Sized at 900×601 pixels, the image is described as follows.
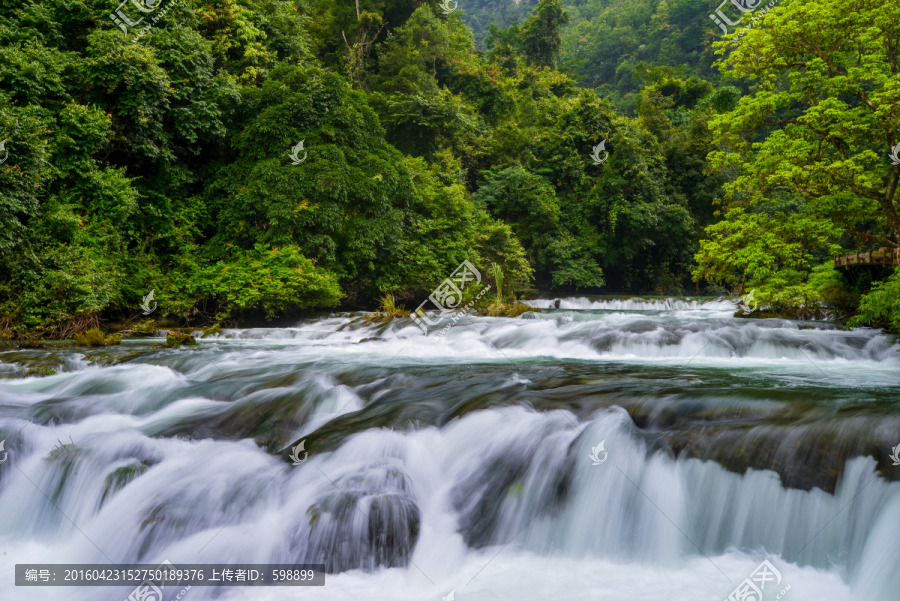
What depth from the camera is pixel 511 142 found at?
79.7 feet

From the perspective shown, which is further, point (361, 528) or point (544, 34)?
point (544, 34)

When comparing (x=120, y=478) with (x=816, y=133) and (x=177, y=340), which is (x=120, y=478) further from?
(x=816, y=133)

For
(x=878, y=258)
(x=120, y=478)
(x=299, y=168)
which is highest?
(x=299, y=168)

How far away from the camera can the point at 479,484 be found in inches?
165

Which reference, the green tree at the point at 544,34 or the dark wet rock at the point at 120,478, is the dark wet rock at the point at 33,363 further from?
the green tree at the point at 544,34

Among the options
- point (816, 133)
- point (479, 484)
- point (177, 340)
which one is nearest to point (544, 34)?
point (816, 133)

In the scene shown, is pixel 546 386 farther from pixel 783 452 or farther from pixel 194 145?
pixel 194 145

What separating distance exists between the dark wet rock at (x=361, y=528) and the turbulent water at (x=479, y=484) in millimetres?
15

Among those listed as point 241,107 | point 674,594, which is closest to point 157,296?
point 241,107

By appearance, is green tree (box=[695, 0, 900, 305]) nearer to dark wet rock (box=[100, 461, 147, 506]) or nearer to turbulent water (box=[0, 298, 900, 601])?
turbulent water (box=[0, 298, 900, 601])

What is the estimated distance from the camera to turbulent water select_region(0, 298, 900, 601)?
10.8ft

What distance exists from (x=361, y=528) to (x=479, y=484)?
1031 millimetres

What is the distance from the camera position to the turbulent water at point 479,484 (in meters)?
3.28

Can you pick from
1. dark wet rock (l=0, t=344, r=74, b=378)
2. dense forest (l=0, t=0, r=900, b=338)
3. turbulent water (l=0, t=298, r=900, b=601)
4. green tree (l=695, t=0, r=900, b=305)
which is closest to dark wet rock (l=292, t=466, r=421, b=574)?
turbulent water (l=0, t=298, r=900, b=601)
